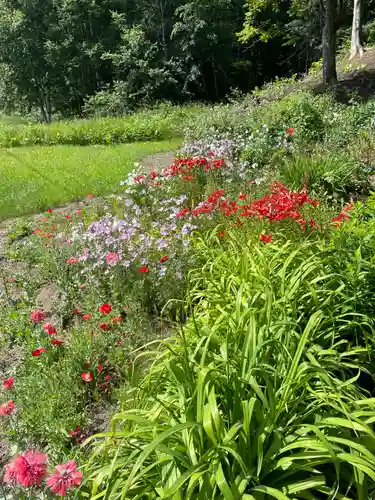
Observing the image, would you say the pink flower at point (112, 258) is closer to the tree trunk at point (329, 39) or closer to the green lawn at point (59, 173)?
the green lawn at point (59, 173)

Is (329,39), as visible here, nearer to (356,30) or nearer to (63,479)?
(356,30)

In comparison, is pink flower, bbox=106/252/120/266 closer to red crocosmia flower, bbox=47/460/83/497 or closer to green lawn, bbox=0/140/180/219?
red crocosmia flower, bbox=47/460/83/497

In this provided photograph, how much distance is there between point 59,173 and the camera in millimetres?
9336

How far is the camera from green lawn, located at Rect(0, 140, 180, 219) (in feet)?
25.1

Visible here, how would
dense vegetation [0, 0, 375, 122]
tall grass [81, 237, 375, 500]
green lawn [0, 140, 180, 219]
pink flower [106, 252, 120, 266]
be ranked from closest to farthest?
tall grass [81, 237, 375, 500] < pink flower [106, 252, 120, 266] < green lawn [0, 140, 180, 219] < dense vegetation [0, 0, 375, 122]

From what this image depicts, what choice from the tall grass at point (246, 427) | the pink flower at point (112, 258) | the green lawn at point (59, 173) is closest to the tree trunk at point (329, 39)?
the green lawn at point (59, 173)

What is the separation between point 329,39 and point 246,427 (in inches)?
556

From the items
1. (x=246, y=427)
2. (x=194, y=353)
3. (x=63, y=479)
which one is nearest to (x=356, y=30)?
(x=194, y=353)

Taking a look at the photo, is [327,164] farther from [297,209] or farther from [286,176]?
[297,209]

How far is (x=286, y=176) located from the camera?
6027 millimetres

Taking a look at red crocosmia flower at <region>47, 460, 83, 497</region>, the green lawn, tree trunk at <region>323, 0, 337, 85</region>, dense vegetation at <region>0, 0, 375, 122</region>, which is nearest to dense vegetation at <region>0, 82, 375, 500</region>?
red crocosmia flower at <region>47, 460, 83, 497</region>

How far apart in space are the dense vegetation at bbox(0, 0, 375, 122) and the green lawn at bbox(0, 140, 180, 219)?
41.1 ft

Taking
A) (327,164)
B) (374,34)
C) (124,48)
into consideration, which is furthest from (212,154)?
(124,48)

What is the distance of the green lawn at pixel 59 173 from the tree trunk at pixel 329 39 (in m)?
5.32
